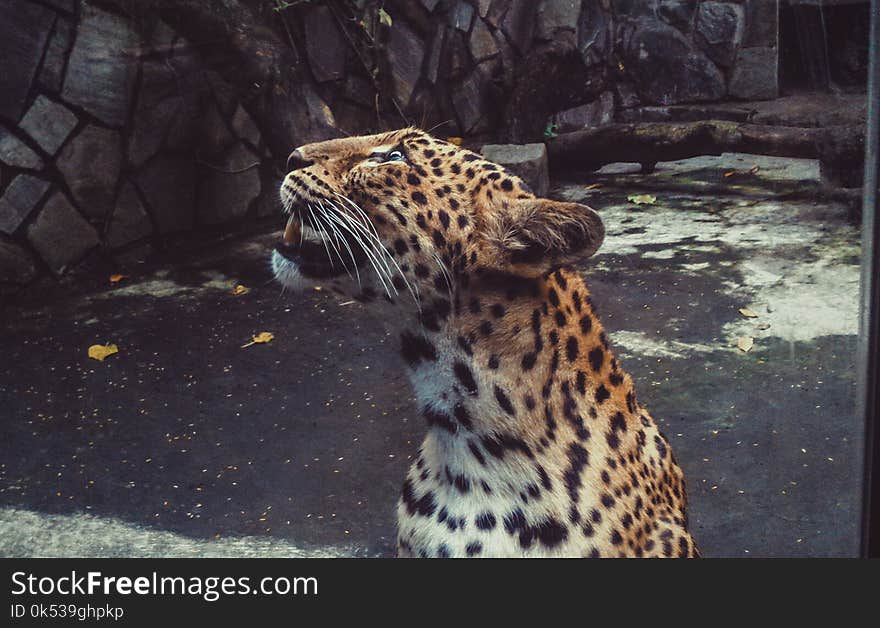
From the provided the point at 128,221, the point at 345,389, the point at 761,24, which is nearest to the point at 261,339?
the point at 345,389

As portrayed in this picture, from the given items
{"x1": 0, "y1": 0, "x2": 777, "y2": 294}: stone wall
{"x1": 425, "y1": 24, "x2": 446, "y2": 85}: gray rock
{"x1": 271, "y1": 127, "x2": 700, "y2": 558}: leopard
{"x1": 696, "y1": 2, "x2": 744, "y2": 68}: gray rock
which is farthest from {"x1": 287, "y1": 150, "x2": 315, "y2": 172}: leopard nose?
{"x1": 696, "y1": 2, "x2": 744, "y2": 68}: gray rock

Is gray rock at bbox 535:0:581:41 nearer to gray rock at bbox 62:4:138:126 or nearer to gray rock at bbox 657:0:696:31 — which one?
gray rock at bbox 657:0:696:31

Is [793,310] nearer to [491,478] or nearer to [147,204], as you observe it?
[491,478]

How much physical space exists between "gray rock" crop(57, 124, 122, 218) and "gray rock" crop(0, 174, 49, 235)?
0.10 metres

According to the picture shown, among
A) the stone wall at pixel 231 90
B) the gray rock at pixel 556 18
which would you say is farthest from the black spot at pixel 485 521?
the gray rock at pixel 556 18

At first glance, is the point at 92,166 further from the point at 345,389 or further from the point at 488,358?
the point at 488,358

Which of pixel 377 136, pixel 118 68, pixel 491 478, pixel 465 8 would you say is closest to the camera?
pixel 491 478

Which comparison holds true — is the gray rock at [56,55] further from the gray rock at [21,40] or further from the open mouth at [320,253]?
the open mouth at [320,253]

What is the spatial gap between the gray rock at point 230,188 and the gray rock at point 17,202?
488mm

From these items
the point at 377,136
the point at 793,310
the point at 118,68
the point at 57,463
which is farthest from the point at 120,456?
the point at 793,310

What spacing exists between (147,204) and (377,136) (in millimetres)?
1145

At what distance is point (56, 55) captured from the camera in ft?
7.91

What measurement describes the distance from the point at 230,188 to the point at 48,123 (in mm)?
530

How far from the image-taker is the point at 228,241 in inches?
102
